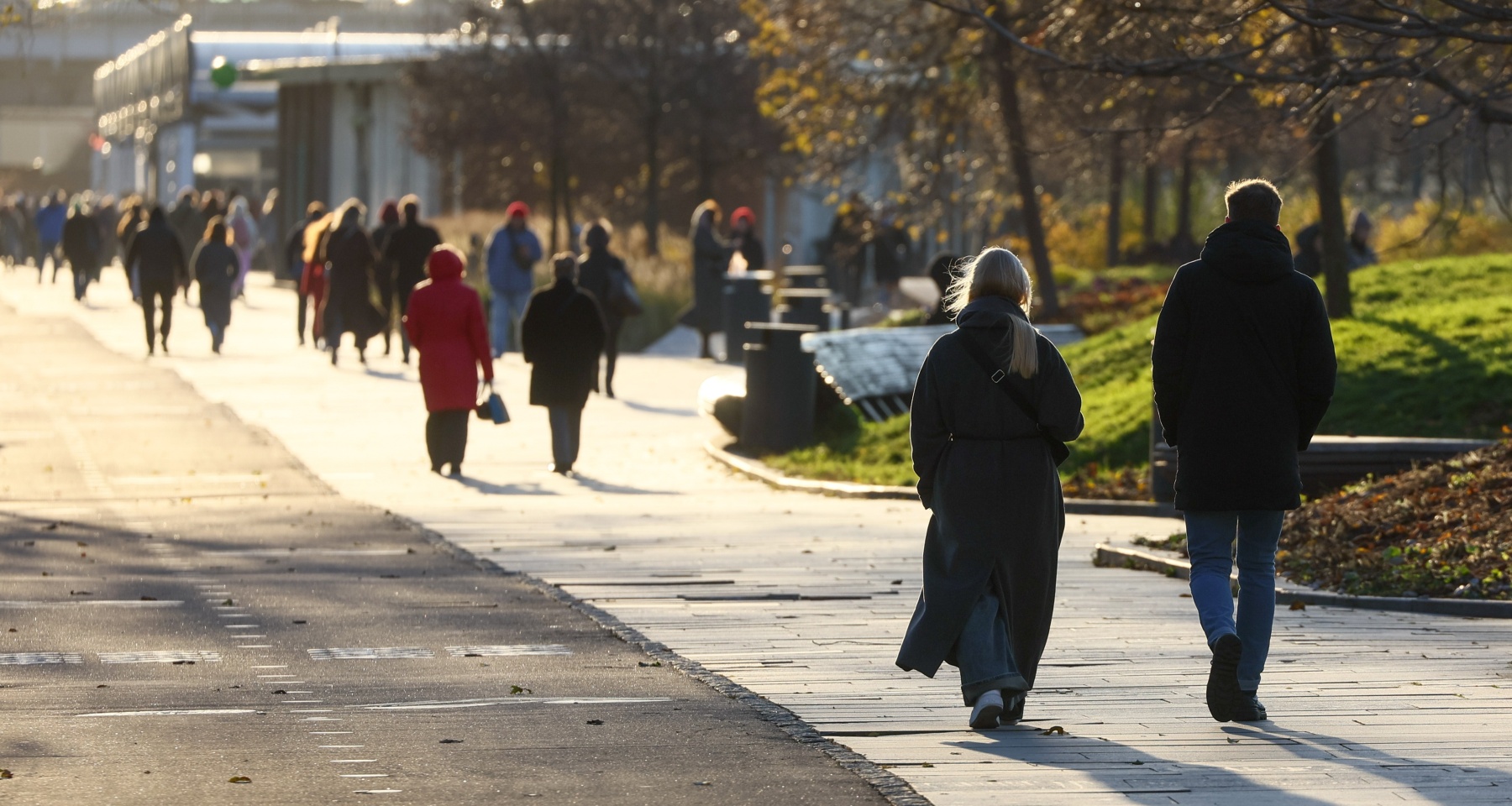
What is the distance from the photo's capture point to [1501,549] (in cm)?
1005

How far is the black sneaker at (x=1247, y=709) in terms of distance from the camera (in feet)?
22.0

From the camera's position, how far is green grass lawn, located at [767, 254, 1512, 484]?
48.2 feet

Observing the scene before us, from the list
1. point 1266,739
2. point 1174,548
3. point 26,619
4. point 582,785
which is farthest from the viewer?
point 1174,548

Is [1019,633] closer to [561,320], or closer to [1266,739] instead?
[1266,739]

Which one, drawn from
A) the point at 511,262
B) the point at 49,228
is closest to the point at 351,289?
the point at 511,262

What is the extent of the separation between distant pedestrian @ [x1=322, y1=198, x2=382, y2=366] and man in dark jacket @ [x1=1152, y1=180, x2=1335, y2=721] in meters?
18.8

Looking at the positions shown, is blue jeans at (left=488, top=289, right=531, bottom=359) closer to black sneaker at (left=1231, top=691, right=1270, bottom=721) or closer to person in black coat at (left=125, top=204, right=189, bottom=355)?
person in black coat at (left=125, top=204, right=189, bottom=355)

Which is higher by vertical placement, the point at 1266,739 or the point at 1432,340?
the point at 1432,340

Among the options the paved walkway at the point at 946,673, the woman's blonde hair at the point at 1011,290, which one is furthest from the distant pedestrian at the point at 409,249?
the woman's blonde hair at the point at 1011,290

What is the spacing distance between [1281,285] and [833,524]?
6345mm

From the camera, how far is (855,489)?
599 inches

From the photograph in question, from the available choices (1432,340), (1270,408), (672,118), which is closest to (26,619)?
(1270,408)

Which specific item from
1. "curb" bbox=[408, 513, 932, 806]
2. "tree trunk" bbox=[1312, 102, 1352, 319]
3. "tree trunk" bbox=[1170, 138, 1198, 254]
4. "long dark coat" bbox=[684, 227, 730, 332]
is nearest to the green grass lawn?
"tree trunk" bbox=[1312, 102, 1352, 319]

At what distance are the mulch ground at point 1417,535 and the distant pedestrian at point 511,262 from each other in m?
14.1
